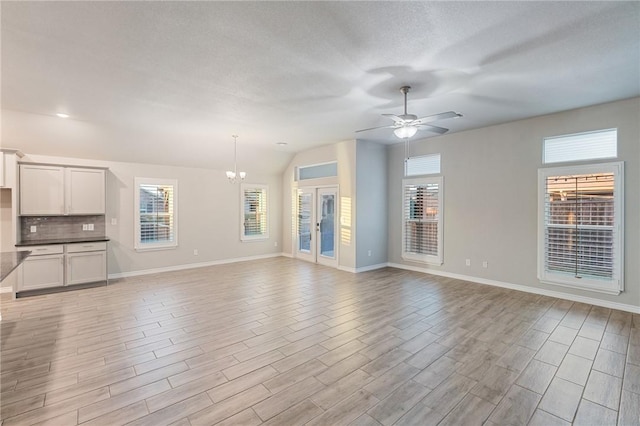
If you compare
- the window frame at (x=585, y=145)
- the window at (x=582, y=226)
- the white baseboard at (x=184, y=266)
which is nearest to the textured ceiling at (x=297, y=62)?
the window frame at (x=585, y=145)

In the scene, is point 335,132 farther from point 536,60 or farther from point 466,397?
point 466,397

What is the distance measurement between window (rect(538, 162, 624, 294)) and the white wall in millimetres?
6523

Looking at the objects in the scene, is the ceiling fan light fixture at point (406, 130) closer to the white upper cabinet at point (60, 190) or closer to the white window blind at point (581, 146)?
the white window blind at point (581, 146)

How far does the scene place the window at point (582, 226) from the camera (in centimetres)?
436

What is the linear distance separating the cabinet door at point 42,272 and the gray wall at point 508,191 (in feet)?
23.5

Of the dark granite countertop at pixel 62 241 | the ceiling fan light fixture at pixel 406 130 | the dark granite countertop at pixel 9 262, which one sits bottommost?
the dark granite countertop at pixel 9 262

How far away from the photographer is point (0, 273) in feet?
8.98

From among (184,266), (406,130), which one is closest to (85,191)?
(184,266)

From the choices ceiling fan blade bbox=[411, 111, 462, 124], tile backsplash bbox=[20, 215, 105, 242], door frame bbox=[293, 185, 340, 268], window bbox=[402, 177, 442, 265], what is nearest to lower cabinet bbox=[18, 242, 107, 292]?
tile backsplash bbox=[20, 215, 105, 242]

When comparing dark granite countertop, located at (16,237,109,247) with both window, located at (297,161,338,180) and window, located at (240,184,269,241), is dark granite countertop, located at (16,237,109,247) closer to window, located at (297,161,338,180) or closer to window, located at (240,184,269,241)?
window, located at (240,184,269,241)

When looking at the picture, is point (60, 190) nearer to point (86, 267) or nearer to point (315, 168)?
point (86, 267)

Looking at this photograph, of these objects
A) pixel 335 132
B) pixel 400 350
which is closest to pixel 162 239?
pixel 335 132

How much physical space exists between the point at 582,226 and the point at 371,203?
3.80m

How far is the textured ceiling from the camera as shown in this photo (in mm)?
2330
